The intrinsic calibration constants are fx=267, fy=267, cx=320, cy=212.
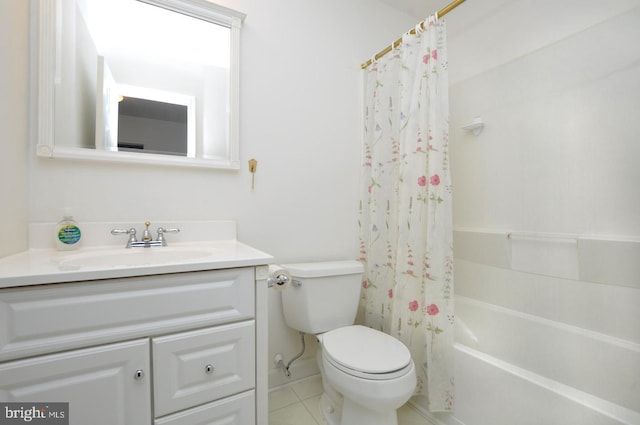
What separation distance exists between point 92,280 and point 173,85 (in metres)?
1.00

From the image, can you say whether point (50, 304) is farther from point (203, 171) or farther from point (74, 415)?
point (203, 171)

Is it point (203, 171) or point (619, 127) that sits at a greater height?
point (619, 127)

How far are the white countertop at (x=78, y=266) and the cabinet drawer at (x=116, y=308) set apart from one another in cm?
3

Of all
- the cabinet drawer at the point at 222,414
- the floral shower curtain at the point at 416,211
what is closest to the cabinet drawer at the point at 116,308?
the cabinet drawer at the point at 222,414

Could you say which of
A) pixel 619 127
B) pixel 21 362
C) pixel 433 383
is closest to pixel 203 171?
pixel 21 362

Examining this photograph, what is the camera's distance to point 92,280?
2.31ft

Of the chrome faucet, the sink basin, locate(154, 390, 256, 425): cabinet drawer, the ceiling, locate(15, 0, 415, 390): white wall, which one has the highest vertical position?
the ceiling

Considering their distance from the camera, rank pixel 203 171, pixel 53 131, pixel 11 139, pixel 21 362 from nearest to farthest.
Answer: pixel 21 362, pixel 11 139, pixel 53 131, pixel 203 171

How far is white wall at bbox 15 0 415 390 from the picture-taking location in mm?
1170

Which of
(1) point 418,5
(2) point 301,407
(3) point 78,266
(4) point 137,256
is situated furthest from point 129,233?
(1) point 418,5

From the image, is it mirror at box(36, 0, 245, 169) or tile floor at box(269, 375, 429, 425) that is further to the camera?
tile floor at box(269, 375, 429, 425)

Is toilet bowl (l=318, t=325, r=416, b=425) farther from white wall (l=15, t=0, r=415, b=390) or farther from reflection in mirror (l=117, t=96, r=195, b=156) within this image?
reflection in mirror (l=117, t=96, r=195, b=156)

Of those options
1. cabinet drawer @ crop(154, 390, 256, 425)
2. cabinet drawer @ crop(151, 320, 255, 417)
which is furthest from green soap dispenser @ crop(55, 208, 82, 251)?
cabinet drawer @ crop(154, 390, 256, 425)

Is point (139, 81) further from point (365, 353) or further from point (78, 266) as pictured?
point (365, 353)
